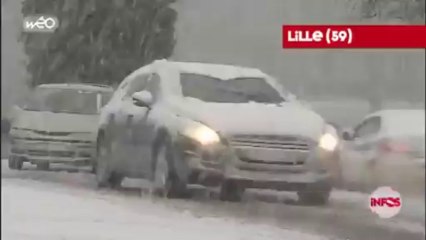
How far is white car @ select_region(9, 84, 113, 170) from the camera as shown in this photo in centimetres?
352

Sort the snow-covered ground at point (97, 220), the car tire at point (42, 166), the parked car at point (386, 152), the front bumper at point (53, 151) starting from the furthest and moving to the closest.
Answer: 1. the parked car at point (386, 152)
2. the car tire at point (42, 166)
3. the front bumper at point (53, 151)
4. the snow-covered ground at point (97, 220)

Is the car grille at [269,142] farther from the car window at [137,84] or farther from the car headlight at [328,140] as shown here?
the car window at [137,84]

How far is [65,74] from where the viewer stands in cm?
360

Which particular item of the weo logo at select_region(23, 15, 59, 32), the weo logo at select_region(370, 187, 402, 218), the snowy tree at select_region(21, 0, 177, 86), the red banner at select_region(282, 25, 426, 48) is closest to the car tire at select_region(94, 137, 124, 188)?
the snowy tree at select_region(21, 0, 177, 86)

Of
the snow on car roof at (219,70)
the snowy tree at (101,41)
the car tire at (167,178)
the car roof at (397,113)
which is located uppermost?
the snowy tree at (101,41)

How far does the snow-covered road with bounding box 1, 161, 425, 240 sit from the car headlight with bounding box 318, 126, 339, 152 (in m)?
0.23

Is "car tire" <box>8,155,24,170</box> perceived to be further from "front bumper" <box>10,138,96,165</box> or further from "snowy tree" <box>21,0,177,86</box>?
"snowy tree" <box>21,0,177,86</box>

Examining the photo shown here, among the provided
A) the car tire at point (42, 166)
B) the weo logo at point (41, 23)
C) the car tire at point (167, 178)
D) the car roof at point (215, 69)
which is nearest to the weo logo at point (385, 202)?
the car roof at point (215, 69)

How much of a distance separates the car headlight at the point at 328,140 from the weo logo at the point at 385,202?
30cm

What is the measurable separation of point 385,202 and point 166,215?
3.34 feet

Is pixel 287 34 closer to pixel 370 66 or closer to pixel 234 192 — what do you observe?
pixel 370 66

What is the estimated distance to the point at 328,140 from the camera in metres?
3.70

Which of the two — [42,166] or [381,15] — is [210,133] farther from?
[381,15]

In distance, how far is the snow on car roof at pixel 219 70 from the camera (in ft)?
11.9
